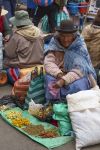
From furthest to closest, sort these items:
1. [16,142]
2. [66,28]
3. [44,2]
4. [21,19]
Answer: [44,2], [21,19], [66,28], [16,142]

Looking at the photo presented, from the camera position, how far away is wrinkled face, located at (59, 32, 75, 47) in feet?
16.2

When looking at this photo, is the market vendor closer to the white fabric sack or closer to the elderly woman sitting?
the elderly woman sitting

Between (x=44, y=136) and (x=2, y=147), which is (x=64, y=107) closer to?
(x=44, y=136)

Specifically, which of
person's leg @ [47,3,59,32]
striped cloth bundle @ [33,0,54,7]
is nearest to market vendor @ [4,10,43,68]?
striped cloth bundle @ [33,0,54,7]

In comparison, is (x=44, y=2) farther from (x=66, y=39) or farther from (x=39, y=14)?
(x=66, y=39)

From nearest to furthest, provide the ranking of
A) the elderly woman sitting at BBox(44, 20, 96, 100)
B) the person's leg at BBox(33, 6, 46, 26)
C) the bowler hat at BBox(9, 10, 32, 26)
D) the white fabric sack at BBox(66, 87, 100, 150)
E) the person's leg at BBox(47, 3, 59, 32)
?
the white fabric sack at BBox(66, 87, 100, 150), the elderly woman sitting at BBox(44, 20, 96, 100), the bowler hat at BBox(9, 10, 32, 26), the person's leg at BBox(47, 3, 59, 32), the person's leg at BBox(33, 6, 46, 26)

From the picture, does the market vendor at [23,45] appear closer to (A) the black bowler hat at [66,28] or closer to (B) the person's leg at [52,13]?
(A) the black bowler hat at [66,28]

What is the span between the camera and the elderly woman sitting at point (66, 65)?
15.7ft

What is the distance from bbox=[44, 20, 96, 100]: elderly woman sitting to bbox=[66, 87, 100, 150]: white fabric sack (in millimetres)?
388

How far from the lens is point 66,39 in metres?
4.96

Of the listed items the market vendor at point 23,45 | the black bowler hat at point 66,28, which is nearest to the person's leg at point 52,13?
the market vendor at point 23,45

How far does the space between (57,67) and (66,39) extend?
0.37 m

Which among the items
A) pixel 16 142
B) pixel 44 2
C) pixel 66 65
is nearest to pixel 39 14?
pixel 44 2

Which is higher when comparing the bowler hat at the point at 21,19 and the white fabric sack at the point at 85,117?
the bowler hat at the point at 21,19
